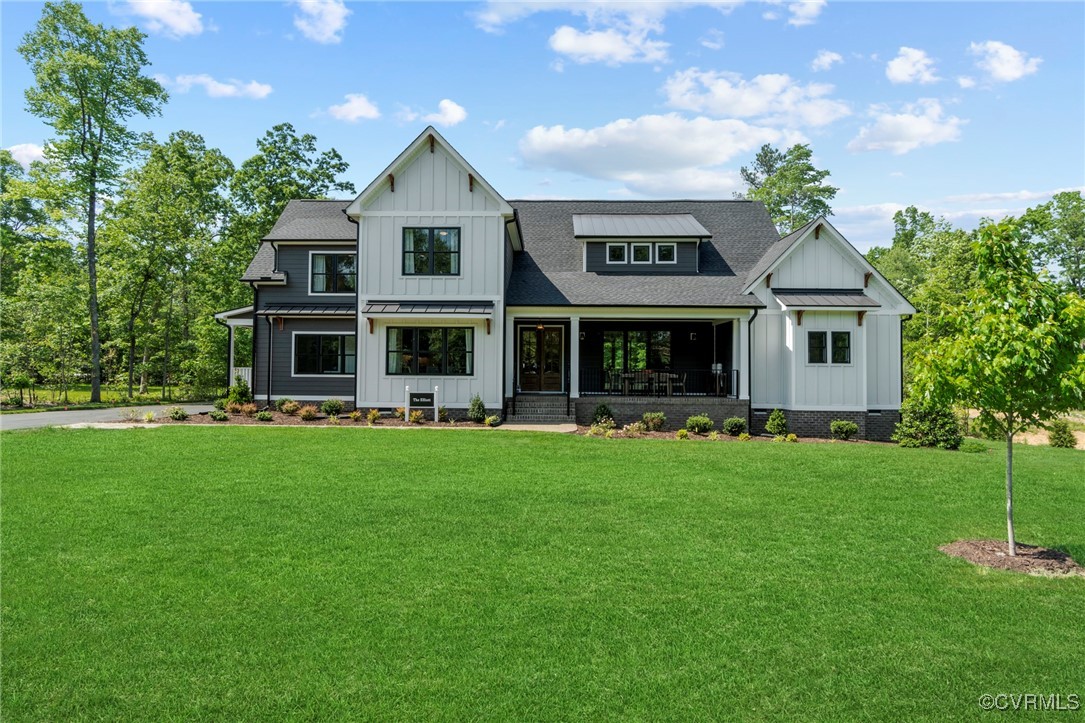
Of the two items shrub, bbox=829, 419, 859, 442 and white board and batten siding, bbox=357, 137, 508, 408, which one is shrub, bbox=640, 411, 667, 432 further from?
shrub, bbox=829, 419, 859, 442

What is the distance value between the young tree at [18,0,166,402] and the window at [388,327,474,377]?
1645 centimetres

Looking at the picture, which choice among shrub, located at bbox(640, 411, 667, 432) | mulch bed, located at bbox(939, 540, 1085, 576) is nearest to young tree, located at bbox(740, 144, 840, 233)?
shrub, located at bbox(640, 411, 667, 432)

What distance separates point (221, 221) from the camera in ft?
122

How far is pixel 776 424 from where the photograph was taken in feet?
56.9

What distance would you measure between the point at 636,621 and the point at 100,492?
8.19m

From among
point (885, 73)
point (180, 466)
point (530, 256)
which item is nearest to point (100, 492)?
point (180, 466)

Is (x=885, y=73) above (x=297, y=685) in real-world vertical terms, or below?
above

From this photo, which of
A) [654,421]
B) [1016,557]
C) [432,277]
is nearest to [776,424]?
[654,421]

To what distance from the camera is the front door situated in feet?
68.6

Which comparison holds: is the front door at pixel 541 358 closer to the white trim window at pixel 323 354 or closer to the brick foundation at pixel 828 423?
the white trim window at pixel 323 354

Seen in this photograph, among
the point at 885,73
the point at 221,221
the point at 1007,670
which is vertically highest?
the point at 221,221

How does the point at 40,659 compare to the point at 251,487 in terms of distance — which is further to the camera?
the point at 251,487

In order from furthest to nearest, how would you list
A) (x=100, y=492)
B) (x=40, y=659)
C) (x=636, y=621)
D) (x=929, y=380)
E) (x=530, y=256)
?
(x=530, y=256)
(x=100, y=492)
(x=929, y=380)
(x=636, y=621)
(x=40, y=659)

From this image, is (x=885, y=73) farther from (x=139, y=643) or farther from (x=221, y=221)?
(x=221, y=221)
